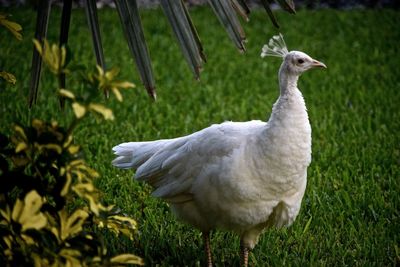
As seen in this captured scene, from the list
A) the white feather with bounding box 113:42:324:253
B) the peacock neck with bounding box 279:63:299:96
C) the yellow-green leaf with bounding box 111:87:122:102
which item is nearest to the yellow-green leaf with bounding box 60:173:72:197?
the yellow-green leaf with bounding box 111:87:122:102

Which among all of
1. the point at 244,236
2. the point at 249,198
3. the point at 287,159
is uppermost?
the point at 287,159

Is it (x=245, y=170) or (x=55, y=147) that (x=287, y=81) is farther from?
(x=55, y=147)

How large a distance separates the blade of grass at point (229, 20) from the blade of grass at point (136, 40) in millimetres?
268

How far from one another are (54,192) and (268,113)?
386 cm

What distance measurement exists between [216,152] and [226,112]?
9.45 ft

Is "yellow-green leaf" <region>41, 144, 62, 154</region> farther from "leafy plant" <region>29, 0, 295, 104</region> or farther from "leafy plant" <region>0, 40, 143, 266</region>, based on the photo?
"leafy plant" <region>29, 0, 295, 104</region>

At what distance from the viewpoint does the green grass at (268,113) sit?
3.58 metres

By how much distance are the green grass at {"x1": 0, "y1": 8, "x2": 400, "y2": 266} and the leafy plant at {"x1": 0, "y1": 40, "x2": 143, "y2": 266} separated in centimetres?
129

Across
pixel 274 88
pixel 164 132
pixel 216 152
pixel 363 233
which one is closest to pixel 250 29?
pixel 274 88

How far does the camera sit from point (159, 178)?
10.9ft

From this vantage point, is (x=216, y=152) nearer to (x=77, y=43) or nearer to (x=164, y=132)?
(x=164, y=132)

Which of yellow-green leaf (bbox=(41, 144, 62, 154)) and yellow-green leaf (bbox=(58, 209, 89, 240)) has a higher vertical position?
yellow-green leaf (bbox=(41, 144, 62, 154))

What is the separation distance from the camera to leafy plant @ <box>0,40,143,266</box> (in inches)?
78.2

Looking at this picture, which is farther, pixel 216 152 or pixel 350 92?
pixel 350 92
